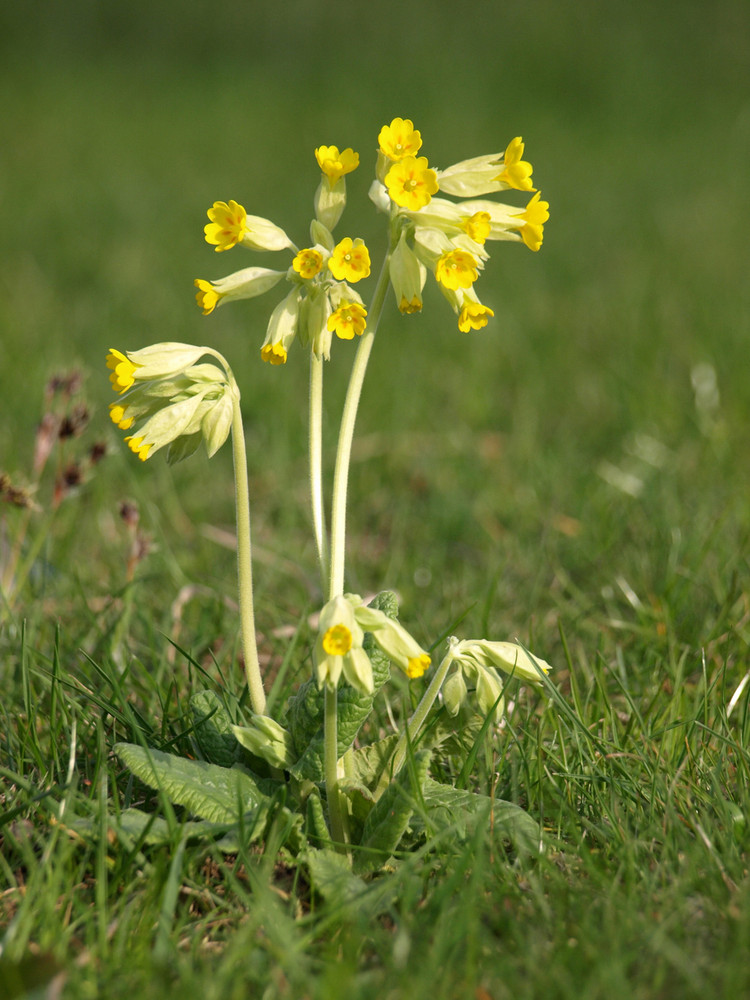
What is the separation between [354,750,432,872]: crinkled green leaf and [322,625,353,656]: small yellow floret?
25 cm

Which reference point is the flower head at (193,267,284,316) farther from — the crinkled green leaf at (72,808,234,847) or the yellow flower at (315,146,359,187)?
the crinkled green leaf at (72,808,234,847)

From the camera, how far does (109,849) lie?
5.41 feet

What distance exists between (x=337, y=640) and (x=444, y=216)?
72cm

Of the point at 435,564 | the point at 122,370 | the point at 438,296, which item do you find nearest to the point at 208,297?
the point at 122,370

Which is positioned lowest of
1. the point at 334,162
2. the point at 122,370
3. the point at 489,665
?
the point at 489,665

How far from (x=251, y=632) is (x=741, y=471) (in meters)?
2.35

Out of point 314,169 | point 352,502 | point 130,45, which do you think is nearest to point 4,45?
point 130,45

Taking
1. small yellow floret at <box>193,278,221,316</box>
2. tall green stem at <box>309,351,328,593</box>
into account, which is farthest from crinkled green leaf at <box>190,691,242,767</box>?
small yellow floret at <box>193,278,221,316</box>

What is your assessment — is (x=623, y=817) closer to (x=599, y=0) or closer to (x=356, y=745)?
(x=356, y=745)

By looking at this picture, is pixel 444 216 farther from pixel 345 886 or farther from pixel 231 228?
pixel 345 886

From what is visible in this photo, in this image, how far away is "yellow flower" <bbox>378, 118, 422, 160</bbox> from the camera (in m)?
1.56

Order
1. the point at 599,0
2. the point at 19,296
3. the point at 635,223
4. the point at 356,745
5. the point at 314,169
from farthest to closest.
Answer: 1. the point at 599,0
2. the point at 314,169
3. the point at 635,223
4. the point at 19,296
5. the point at 356,745

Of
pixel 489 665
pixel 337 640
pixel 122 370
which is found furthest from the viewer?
pixel 489 665

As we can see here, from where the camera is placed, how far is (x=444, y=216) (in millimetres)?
1601
